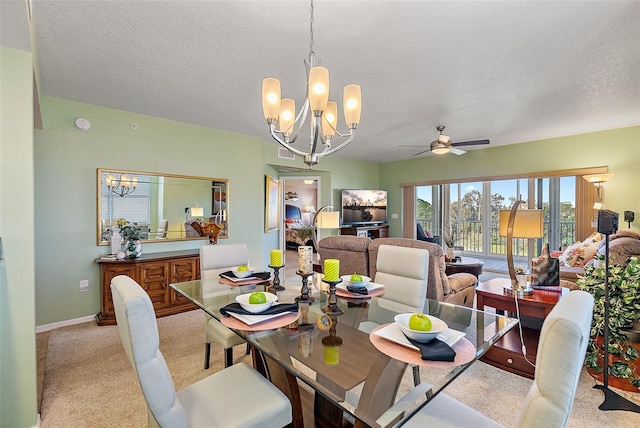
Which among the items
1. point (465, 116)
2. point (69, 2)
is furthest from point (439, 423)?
point (465, 116)

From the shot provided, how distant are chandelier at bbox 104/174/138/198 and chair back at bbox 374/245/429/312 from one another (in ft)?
10.9

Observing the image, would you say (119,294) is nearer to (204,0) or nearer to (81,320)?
(204,0)

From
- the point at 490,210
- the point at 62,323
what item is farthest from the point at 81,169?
the point at 490,210

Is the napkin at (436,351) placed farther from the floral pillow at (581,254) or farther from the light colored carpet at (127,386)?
the floral pillow at (581,254)

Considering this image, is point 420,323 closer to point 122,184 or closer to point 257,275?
point 257,275

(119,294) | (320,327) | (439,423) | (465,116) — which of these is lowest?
(439,423)

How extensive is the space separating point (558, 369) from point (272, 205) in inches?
213

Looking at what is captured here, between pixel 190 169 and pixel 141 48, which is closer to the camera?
pixel 141 48

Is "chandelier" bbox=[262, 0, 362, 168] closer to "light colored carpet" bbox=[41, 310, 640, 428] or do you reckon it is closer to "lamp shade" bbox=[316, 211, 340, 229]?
"light colored carpet" bbox=[41, 310, 640, 428]

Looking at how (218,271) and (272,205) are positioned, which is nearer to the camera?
(218,271)

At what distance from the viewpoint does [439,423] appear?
3.69 feet

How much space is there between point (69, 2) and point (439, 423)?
9.88ft

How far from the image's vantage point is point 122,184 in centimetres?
376

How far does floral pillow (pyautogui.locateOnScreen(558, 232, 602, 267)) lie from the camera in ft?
12.3
